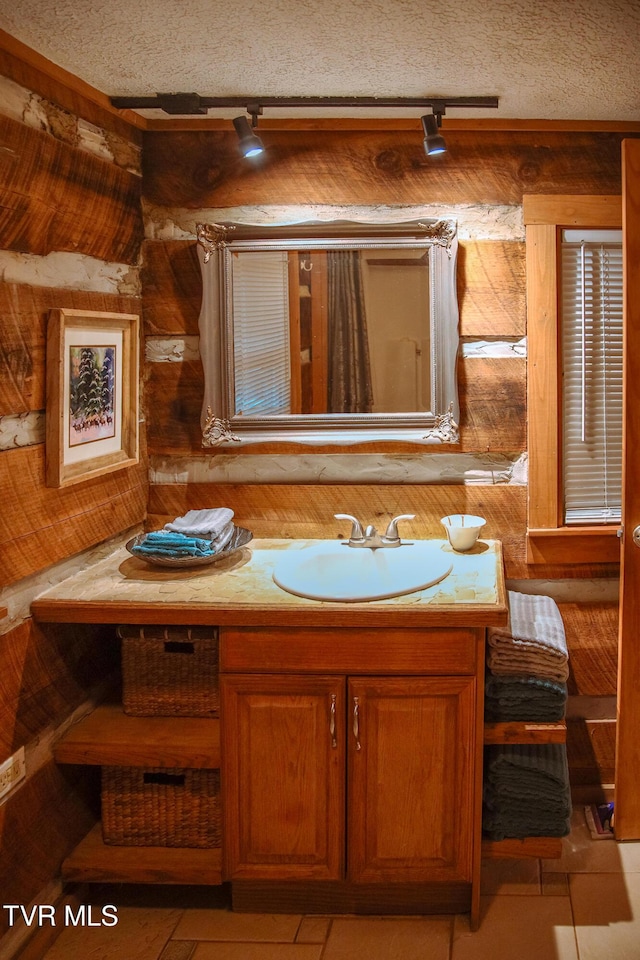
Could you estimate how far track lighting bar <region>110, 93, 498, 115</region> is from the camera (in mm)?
2428

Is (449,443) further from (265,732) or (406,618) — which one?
(265,732)

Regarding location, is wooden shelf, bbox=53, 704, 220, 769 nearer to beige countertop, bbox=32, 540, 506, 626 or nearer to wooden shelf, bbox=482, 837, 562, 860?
beige countertop, bbox=32, 540, 506, 626

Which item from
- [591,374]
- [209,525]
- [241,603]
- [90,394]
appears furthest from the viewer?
[591,374]

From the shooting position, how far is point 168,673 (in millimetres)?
2369

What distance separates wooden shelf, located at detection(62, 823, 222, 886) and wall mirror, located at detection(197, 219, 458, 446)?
1208 millimetres

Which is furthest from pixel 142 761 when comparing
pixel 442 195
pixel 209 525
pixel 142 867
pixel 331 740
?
pixel 442 195

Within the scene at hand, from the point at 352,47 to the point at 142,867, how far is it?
2.13 m

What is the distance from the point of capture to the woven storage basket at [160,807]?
234 centimetres

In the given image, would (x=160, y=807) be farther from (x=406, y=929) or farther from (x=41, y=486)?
(x=41, y=486)

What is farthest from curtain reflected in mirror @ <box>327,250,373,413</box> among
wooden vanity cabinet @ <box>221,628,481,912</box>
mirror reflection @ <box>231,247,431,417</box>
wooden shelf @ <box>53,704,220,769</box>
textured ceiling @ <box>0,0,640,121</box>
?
wooden shelf @ <box>53,704,220,769</box>

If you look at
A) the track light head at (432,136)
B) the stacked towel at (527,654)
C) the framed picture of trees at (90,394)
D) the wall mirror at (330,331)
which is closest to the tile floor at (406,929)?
the stacked towel at (527,654)

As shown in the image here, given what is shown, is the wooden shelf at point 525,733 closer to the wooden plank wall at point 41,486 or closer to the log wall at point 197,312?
the log wall at point 197,312

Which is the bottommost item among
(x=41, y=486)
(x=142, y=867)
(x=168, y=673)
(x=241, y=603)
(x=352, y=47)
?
(x=142, y=867)

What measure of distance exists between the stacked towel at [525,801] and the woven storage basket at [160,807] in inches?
29.3
